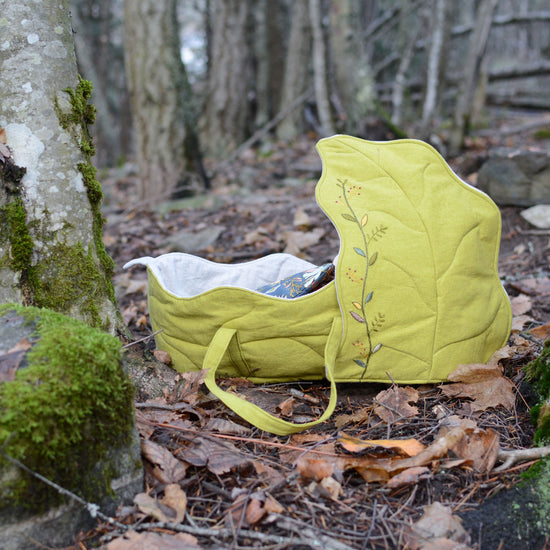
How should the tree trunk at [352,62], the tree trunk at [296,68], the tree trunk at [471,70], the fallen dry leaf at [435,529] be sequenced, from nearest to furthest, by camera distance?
the fallen dry leaf at [435,529], the tree trunk at [471,70], the tree trunk at [352,62], the tree trunk at [296,68]

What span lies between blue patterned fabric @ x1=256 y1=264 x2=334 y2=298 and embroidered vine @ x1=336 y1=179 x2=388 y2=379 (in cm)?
30

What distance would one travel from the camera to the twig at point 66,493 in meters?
1.12

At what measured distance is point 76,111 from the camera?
188cm

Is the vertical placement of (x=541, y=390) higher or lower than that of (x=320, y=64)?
lower

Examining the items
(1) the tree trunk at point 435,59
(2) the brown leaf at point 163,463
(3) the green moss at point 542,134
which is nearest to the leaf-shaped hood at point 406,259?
(2) the brown leaf at point 163,463

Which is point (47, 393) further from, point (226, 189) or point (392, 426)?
point (226, 189)

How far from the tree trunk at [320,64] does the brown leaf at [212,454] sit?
545 centimetres

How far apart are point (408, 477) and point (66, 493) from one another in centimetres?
93

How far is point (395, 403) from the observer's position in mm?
1860

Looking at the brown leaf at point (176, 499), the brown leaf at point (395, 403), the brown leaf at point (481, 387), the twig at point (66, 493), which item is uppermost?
the twig at point (66, 493)

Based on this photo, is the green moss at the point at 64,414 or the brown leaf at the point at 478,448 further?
the brown leaf at the point at 478,448

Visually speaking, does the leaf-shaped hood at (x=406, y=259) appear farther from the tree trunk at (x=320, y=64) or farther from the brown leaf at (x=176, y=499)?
the tree trunk at (x=320, y=64)

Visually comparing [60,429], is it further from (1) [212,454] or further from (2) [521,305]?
(2) [521,305]

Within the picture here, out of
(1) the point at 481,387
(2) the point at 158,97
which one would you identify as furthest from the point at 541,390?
(2) the point at 158,97
